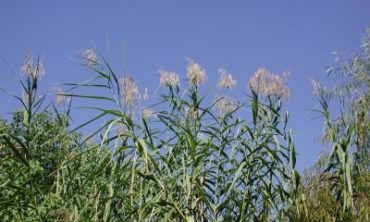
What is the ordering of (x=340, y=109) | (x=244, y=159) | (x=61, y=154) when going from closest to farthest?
(x=61, y=154)
(x=244, y=159)
(x=340, y=109)

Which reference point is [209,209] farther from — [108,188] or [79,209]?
[79,209]

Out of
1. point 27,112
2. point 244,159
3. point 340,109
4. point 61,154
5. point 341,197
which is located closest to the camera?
point 27,112

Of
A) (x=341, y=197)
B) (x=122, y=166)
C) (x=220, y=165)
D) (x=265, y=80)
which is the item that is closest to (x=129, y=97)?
(x=122, y=166)

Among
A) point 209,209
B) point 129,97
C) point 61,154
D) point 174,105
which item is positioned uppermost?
point 174,105

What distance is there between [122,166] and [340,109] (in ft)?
5.56

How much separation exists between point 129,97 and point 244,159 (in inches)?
28.5

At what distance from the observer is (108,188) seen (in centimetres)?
276

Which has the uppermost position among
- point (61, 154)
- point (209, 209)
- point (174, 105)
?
point (174, 105)

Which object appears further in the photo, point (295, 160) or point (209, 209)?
point (295, 160)

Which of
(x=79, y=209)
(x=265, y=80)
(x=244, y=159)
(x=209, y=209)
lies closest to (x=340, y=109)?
(x=265, y=80)

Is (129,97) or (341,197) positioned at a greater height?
(129,97)

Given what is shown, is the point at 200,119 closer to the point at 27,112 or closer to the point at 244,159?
the point at 244,159

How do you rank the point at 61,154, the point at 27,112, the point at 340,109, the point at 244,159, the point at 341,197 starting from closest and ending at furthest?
the point at 27,112 → the point at 61,154 → the point at 244,159 → the point at 341,197 → the point at 340,109

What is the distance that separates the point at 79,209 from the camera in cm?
308
